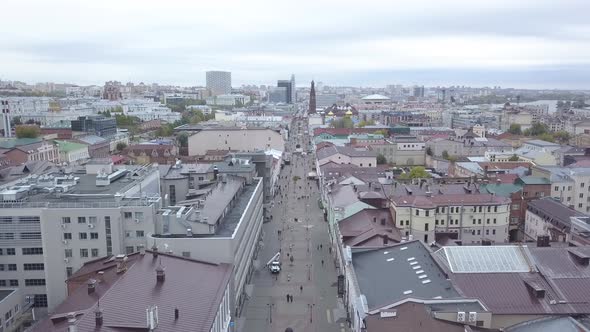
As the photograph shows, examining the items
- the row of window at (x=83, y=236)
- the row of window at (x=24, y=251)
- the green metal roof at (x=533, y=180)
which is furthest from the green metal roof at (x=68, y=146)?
the green metal roof at (x=533, y=180)

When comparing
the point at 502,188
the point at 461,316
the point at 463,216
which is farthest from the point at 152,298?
the point at 502,188

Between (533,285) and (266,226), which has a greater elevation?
(533,285)

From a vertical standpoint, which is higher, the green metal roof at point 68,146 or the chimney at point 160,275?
the chimney at point 160,275

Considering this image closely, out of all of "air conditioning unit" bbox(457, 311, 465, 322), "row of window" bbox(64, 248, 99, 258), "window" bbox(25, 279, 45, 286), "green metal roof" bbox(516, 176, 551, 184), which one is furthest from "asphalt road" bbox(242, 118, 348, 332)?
"green metal roof" bbox(516, 176, 551, 184)

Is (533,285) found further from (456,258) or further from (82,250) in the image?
(82,250)

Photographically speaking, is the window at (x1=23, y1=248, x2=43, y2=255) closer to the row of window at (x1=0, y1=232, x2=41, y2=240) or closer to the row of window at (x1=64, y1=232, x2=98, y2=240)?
the row of window at (x1=0, y1=232, x2=41, y2=240)

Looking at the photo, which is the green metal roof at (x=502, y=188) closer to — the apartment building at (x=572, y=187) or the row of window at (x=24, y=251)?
the apartment building at (x=572, y=187)

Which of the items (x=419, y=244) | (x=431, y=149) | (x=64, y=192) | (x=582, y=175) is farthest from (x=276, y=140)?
(x=419, y=244)
